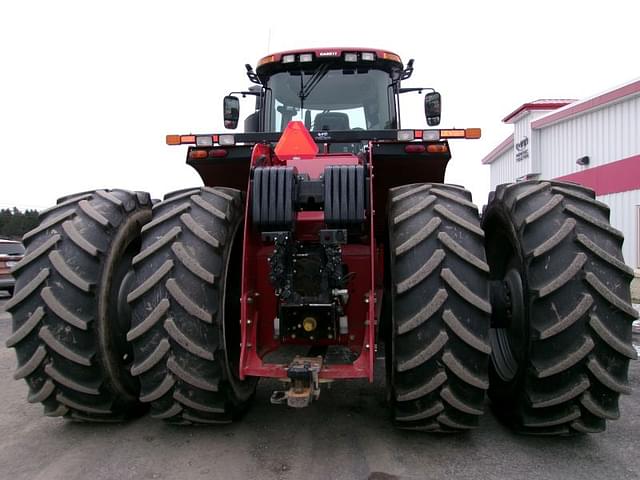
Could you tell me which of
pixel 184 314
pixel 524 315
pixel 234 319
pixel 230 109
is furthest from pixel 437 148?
pixel 230 109

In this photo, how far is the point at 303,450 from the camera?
11.3 feet

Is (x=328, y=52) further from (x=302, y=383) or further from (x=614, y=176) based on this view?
(x=614, y=176)

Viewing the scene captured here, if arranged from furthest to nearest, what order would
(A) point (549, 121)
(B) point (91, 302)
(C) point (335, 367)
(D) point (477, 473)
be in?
(A) point (549, 121) < (B) point (91, 302) < (C) point (335, 367) < (D) point (477, 473)

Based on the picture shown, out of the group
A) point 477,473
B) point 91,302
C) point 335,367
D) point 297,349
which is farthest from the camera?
point 297,349

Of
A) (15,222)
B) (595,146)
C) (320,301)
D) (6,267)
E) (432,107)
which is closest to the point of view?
(320,301)

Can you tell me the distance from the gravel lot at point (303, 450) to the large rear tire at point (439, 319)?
0.27 m

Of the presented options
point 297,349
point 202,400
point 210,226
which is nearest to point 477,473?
point 297,349

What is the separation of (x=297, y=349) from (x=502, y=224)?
1678mm

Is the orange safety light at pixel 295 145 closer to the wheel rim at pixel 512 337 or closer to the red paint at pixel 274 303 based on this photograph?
the red paint at pixel 274 303

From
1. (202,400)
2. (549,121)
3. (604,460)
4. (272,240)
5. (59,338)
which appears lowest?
(604,460)

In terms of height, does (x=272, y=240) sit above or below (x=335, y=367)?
above

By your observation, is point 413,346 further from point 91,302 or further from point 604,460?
point 91,302

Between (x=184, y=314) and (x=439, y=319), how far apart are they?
146cm

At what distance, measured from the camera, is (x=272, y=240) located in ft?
11.0
